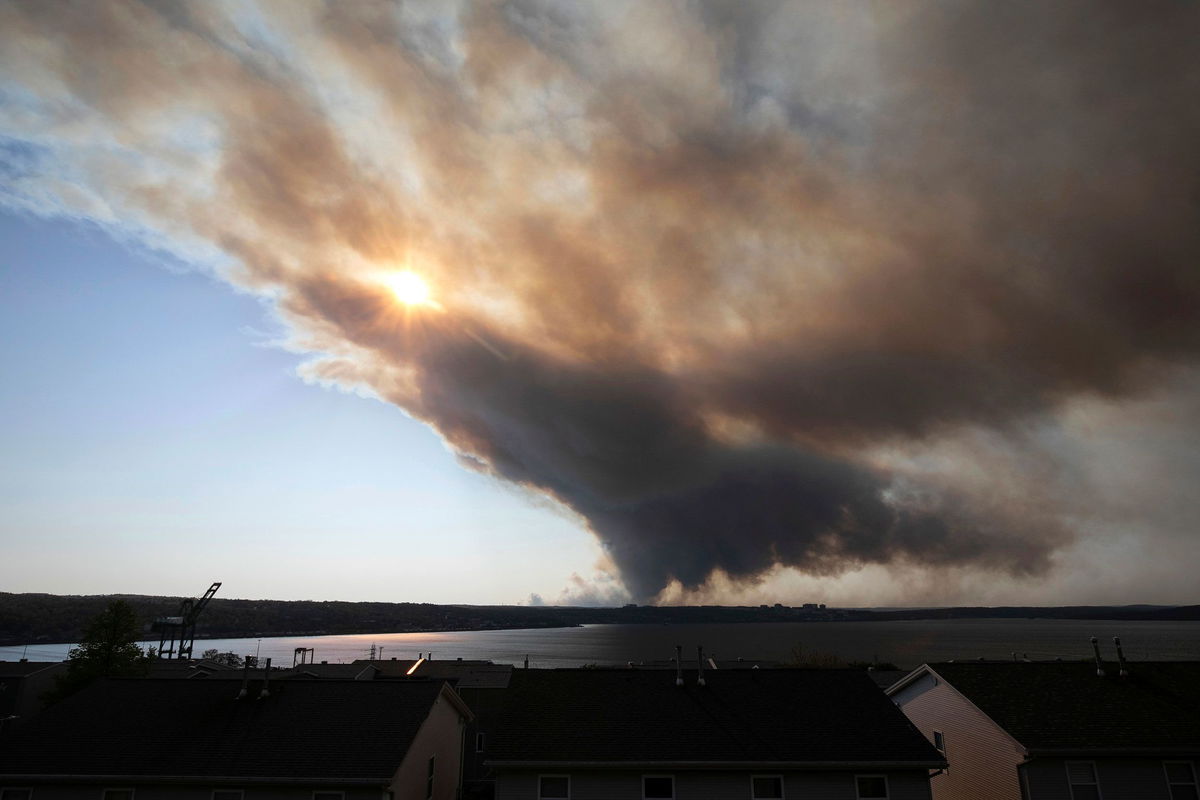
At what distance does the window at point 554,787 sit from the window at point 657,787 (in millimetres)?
2891

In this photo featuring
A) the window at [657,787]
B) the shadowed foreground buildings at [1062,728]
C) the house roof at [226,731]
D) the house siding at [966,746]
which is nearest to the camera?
the window at [657,787]

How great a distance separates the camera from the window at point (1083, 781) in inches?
1109

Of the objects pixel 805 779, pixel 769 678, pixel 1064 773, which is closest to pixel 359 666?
pixel 769 678

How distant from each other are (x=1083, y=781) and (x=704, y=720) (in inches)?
580

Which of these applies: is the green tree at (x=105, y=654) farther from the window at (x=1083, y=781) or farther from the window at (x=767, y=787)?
the window at (x=1083, y=781)

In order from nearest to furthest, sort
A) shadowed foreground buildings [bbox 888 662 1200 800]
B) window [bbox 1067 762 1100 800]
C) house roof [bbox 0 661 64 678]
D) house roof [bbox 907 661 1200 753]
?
window [bbox 1067 762 1100 800]
shadowed foreground buildings [bbox 888 662 1200 800]
house roof [bbox 907 661 1200 753]
house roof [bbox 0 661 64 678]

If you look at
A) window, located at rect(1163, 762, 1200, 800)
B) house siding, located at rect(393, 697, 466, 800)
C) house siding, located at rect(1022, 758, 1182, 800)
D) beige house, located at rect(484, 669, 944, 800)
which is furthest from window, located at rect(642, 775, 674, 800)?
window, located at rect(1163, 762, 1200, 800)

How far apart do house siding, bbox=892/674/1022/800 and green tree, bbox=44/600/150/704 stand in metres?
60.6

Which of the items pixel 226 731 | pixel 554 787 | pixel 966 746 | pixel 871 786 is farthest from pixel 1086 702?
pixel 226 731

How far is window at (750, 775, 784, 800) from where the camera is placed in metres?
27.2

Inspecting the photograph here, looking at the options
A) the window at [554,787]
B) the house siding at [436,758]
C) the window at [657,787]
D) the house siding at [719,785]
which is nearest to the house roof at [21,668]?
the house siding at [436,758]

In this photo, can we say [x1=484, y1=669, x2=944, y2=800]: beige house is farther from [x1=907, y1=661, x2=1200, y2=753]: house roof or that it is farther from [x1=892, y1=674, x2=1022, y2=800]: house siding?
[x1=907, y1=661, x2=1200, y2=753]: house roof

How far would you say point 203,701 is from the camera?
31.9 metres

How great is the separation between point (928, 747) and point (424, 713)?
20.2 m
